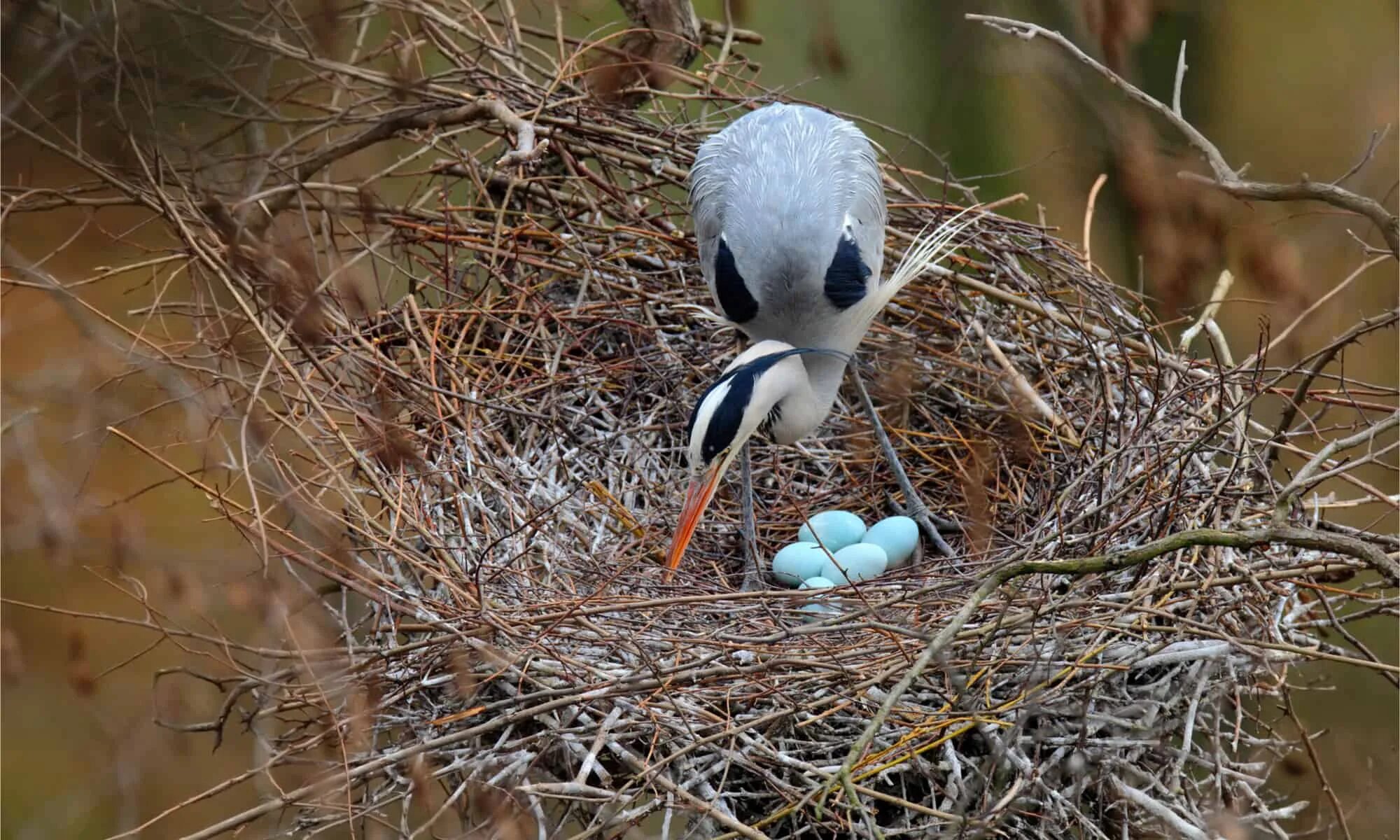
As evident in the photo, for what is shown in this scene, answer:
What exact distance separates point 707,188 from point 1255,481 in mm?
1298

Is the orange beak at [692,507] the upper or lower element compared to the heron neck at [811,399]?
lower

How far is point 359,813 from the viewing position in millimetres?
1603

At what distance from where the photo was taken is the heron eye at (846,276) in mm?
2674

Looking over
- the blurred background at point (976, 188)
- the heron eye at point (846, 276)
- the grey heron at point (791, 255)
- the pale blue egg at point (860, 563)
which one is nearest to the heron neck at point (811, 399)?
the grey heron at point (791, 255)

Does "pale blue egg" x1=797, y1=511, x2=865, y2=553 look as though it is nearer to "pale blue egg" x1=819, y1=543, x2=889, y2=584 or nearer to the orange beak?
"pale blue egg" x1=819, y1=543, x2=889, y2=584

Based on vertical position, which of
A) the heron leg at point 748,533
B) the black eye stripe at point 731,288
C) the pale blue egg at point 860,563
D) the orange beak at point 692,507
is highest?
the black eye stripe at point 731,288

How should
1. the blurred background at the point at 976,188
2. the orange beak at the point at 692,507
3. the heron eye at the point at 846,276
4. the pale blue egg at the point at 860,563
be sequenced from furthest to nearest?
the heron eye at the point at 846,276, the pale blue egg at the point at 860,563, the orange beak at the point at 692,507, the blurred background at the point at 976,188

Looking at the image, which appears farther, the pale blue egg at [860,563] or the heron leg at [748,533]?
the heron leg at [748,533]

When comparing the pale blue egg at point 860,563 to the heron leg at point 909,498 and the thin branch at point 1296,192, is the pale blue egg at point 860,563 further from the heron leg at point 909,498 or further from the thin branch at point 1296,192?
the thin branch at point 1296,192

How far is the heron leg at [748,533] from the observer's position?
9.08 feet

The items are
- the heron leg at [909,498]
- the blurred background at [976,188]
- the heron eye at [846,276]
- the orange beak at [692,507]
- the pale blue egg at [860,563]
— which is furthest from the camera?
the heron leg at [909,498]

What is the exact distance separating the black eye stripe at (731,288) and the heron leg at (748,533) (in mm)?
292

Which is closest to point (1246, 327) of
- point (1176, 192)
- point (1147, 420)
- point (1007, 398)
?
point (1007, 398)

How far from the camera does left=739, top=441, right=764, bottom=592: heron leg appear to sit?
9.08 ft
